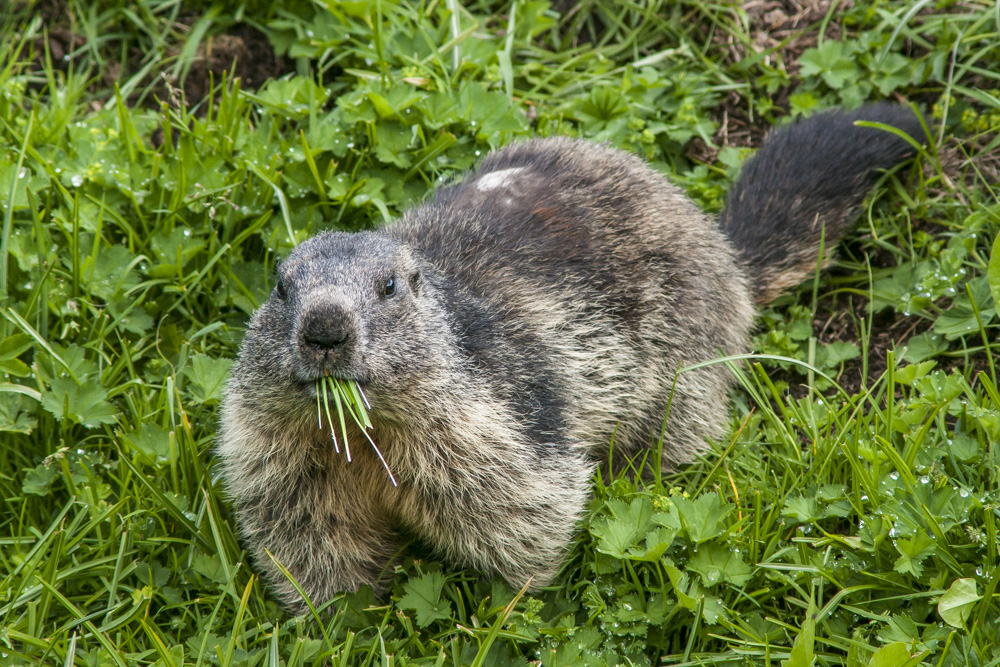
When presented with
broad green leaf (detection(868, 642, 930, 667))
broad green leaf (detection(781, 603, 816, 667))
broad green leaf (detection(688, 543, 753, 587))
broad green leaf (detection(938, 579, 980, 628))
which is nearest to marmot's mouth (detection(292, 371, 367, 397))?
broad green leaf (detection(688, 543, 753, 587))

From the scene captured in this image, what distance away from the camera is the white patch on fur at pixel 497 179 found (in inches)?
196

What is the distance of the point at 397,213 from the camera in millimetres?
5598

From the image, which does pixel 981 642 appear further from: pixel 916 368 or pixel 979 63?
pixel 979 63

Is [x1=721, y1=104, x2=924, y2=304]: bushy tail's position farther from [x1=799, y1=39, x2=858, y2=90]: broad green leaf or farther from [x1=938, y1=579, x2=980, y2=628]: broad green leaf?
[x1=938, y1=579, x2=980, y2=628]: broad green leaf

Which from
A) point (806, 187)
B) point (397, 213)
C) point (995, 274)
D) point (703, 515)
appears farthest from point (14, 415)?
point (995, 274)

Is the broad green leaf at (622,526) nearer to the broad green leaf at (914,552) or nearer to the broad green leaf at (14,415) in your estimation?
the broad green leaf at (914,552)

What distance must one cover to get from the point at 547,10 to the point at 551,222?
2.53 metres

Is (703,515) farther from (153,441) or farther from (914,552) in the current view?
(153,441)

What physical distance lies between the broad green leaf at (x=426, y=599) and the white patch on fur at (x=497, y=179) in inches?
78.6

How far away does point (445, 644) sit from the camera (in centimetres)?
411

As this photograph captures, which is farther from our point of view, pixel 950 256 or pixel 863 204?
pixel 863 204

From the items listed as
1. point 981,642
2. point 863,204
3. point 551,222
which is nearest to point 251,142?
point 551,222

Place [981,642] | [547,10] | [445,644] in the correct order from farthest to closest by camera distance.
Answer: [547,10], [445,644], [981,642]

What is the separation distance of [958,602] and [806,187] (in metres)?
2.58
